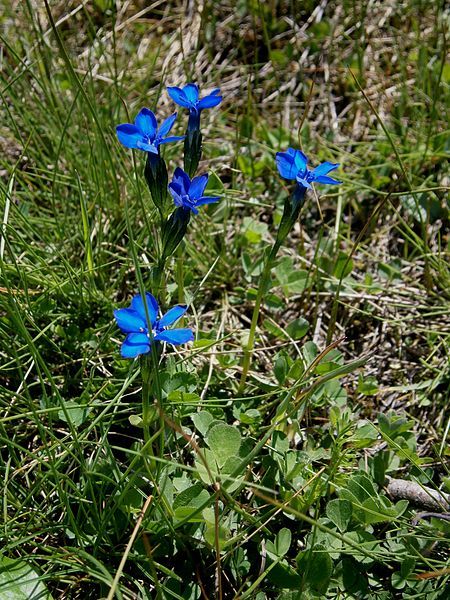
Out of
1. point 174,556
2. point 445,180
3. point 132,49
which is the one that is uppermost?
point 132,49

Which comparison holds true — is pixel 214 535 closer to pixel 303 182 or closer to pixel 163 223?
pixel 163 223

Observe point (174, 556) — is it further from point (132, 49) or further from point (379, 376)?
point (132, 49)

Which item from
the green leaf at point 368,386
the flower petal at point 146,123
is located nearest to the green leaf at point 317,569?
the green leaf at point 368,386

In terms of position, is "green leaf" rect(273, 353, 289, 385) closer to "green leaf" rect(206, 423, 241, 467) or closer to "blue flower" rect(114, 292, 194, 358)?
"green leaf" rect(206, 423, 241, 467)

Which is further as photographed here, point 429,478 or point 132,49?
point 132,49

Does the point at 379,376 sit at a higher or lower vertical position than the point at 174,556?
higher

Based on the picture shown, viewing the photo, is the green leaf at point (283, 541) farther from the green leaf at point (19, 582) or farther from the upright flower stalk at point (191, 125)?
the upright flower stalk at point (191, 125)

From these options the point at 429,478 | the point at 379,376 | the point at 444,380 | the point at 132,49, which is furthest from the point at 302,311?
the point at 132,49
